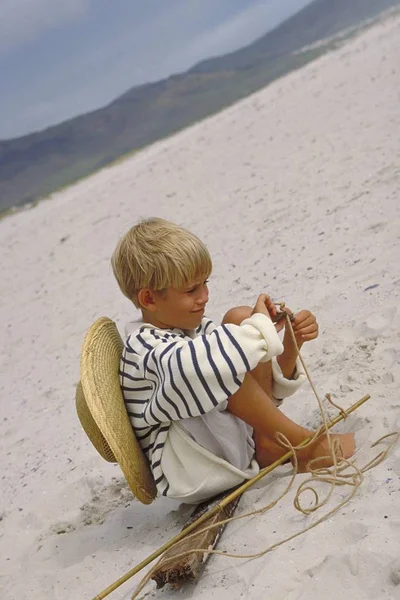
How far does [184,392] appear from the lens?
2.12 m

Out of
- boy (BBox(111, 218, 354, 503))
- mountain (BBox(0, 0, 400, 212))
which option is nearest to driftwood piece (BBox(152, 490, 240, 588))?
boy (BBox(111, 218, 354, 503))

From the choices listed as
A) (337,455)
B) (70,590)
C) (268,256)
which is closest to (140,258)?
(337,455)

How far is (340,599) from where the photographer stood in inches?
64.7

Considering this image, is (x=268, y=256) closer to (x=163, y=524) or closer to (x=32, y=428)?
(x=32, y=428)

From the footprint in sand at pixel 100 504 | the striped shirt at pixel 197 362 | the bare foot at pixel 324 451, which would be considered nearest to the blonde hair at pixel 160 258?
the striped shirt at pixel 197 362

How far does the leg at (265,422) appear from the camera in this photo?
2.28 m

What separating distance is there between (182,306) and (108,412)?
423 mm

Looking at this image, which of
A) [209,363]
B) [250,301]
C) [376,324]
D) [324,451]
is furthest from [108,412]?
[250,301]

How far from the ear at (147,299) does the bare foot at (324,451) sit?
27.3 inches

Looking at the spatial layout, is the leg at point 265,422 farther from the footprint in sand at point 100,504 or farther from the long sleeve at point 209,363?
the footprint in sand at point 100,504

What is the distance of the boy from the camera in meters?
2.18

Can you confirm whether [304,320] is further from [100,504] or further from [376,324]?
[100,504]

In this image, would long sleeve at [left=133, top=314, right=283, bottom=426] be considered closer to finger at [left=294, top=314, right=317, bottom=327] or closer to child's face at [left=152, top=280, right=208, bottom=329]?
child's face at [left=152, top=280, right=208, bottom=329]

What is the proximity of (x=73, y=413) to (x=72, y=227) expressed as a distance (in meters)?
→ 5.96
